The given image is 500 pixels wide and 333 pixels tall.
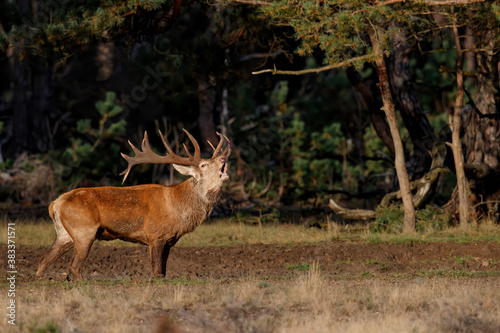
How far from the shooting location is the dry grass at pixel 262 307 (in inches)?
325

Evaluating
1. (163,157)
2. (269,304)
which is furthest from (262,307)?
(163,157)

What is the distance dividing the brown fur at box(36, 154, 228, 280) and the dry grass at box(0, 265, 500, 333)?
40.9 inches

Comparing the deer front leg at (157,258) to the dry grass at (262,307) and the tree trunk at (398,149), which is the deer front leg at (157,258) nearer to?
the dry grass at (262,307)

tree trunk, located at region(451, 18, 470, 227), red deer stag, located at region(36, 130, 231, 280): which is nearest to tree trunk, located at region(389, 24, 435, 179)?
tree trunk, located at region(451, 18, 470, 227)

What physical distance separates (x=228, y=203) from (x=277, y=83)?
1325 cm

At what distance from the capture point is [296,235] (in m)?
16.1

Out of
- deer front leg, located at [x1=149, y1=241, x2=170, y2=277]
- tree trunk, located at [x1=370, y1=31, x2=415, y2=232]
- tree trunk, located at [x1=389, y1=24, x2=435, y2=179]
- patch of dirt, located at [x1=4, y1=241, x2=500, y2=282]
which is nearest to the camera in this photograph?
deer front leg, located at [x1=149, y1=241, x2=170, y2=277]

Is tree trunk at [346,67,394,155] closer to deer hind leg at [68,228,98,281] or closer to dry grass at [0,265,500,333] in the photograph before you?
dry grass at [0,265,500,333]

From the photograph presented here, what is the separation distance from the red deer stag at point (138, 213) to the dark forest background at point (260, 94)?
3635 mm

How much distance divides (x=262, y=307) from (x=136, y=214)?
342 centimetres

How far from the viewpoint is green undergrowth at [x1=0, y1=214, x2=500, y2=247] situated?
597 inches

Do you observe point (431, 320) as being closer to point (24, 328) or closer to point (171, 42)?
point (24, 328)

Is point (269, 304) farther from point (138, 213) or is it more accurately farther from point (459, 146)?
point (459, 146)

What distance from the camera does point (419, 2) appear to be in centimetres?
1376
